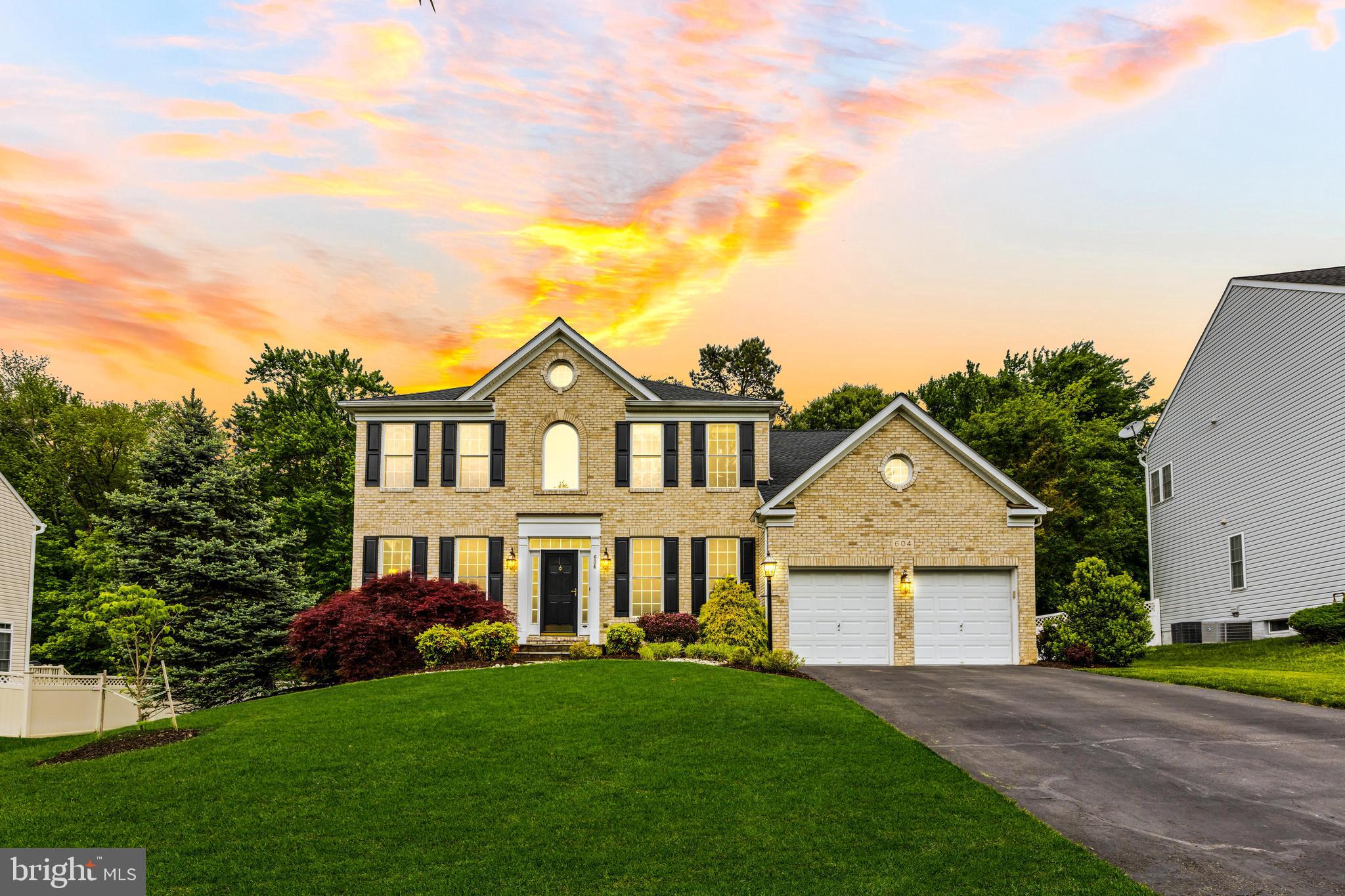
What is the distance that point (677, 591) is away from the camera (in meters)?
26.5

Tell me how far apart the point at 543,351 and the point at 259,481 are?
1949cm

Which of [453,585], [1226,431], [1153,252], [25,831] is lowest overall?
[25,831]

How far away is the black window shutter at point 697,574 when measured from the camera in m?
26.4

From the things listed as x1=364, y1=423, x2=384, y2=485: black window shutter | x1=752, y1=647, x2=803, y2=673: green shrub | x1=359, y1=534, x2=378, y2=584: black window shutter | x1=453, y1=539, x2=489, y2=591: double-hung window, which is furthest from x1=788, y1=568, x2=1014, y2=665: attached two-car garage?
x1=364, y1=423, x2=384, y2=485: black window shutter

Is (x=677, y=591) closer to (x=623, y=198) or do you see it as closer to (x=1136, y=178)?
(x=623, y=198)

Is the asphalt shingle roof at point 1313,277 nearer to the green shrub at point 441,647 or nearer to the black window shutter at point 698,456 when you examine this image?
the black window shutter at point 698,456

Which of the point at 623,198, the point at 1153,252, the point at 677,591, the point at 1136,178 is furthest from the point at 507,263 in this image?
the point at 1153,252

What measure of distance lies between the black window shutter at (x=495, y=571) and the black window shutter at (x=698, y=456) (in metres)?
5.51

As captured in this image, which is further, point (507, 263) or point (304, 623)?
point (507, 263)

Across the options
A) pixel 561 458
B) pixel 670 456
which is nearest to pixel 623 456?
pixel 670 456

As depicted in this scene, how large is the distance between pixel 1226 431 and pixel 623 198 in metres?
19.0

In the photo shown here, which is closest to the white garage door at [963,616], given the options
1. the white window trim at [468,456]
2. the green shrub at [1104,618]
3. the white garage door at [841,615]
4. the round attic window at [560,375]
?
the white garage door at [841,615]

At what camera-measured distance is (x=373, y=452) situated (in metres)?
27.4

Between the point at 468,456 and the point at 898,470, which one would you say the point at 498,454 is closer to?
the point at 468,456
